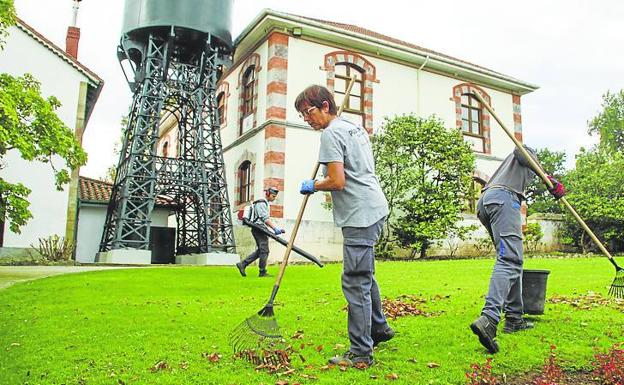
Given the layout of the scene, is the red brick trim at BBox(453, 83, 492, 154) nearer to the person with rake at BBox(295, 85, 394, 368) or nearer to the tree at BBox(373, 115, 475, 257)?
the tree at BBox(373, 115, 475, 257)

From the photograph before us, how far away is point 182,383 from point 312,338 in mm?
1555

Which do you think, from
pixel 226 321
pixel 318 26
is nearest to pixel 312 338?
pixel 226 321

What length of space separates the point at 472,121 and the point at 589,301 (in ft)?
59.9

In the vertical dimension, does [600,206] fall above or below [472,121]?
below

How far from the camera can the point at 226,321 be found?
567 cm

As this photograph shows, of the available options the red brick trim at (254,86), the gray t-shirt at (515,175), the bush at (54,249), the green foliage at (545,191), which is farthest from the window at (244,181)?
the green foliage at (545,191)

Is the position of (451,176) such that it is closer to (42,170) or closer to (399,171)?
(399,171)

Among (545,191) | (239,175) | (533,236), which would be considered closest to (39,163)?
(239,175)

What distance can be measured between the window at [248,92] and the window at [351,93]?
11.0 ft

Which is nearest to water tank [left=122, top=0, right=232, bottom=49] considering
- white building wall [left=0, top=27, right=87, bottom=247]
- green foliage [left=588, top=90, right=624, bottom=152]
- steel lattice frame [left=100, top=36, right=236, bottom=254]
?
steel lattice frame [left=100, top=36, right=236, bottom=254]

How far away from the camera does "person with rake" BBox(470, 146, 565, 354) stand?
4703mm

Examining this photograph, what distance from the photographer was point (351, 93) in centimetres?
2062

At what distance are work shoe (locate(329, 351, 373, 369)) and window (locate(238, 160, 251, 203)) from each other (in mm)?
16758

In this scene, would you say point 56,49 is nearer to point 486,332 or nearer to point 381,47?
point 381,47
